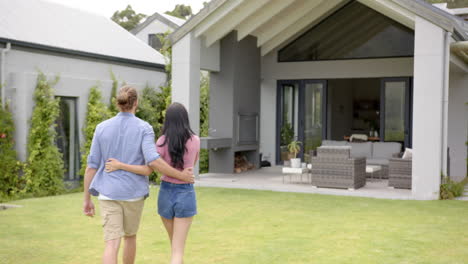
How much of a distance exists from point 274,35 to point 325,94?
214cm

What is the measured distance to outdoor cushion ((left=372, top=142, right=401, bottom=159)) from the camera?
42.9ft

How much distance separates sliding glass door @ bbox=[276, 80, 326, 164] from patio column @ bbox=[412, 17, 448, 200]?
206 inches

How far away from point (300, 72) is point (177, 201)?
11.5 metres

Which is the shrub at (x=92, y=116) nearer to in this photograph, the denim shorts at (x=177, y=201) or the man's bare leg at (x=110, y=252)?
the denim shorts at (x=177, y=201)

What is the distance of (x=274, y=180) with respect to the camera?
12.3 metres

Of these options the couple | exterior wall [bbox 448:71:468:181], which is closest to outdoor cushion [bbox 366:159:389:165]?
exterior wall [bbox 448:71:468:181]

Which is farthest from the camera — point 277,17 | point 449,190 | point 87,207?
point 277,17

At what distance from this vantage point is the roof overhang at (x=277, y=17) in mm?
9727

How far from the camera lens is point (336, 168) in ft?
34.9

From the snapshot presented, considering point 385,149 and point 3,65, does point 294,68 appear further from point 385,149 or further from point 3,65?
point 3,65

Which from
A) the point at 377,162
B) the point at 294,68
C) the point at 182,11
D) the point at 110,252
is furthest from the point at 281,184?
the point at 182,11

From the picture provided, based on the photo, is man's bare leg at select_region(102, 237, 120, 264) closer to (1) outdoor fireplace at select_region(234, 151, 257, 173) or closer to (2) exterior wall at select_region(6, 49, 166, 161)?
(2) exterior wall at select_region(6, 49, 166, 161)

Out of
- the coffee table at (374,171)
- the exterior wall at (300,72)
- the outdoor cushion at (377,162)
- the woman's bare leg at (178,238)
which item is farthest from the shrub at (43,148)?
the woman's bare leg at (178,238)

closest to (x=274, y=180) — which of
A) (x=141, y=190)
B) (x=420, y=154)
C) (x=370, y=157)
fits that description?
(x=370, y=157)
